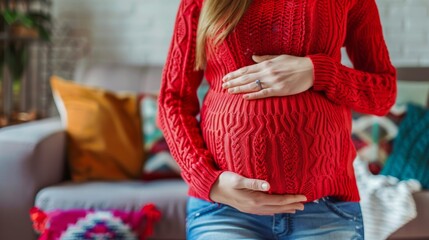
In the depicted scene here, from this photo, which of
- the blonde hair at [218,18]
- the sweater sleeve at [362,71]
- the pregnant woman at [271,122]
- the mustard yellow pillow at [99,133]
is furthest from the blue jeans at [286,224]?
the mustard yellow pillow at [99,133]

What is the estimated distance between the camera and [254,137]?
974 millimetres

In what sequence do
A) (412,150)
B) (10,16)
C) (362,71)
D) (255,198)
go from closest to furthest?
(255,198)
(362,71)
(412,150)
(10,16)

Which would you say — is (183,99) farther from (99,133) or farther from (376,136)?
(376,136)

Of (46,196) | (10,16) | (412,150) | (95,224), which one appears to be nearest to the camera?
(95,224)

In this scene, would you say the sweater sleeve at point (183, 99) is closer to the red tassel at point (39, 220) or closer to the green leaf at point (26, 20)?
the red tassel at point (39, 220)

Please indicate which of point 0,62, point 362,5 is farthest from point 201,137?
point 0,62

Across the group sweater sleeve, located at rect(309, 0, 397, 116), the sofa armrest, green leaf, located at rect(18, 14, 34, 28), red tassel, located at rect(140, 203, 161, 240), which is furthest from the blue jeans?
green leaf, located at rect(18, 14, 34, 28)

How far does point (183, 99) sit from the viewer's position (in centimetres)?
110

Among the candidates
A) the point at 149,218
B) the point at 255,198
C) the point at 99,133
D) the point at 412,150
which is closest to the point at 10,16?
the point at 99,133

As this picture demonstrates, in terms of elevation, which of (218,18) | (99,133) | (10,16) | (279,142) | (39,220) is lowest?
(39,220)

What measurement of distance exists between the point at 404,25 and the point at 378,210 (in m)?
1.21

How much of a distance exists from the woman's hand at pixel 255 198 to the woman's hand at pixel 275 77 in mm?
153

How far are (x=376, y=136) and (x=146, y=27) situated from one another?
4.04 ft

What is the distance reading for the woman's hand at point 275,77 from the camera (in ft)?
3.20
